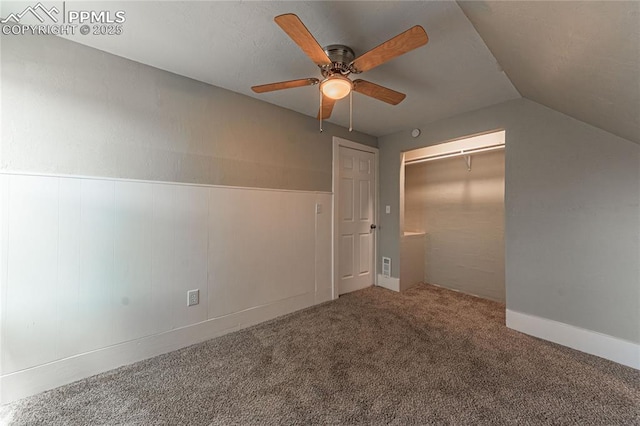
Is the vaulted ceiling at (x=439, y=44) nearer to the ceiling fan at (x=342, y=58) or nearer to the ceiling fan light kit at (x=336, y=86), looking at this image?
the ceiling fan at (x=342, y=58)

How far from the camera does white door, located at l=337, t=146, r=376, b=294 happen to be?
337 centimetres

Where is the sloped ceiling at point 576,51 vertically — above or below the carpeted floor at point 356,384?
above

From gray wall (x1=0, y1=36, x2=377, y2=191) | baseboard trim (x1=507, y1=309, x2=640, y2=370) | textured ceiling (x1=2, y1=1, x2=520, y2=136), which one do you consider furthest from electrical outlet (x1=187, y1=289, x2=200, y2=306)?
baseboard trim (x1=507, y1=309, x2=640, y2=370)

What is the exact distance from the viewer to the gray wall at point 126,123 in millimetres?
1534

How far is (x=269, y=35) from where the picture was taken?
1.58 metres

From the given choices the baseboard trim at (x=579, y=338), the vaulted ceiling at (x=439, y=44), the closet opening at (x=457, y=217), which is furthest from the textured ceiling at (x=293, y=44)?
the baseboard trim at (x=579, y=338)

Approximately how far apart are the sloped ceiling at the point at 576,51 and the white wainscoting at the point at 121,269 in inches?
86.0

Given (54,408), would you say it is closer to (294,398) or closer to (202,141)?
(294,398)

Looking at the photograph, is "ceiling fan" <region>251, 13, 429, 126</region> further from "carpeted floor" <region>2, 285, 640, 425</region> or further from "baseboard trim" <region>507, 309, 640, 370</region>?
"baseboard trim" <region>507, 309, 640, 370</region>

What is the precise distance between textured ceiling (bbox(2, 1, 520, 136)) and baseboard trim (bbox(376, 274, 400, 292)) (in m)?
2.38

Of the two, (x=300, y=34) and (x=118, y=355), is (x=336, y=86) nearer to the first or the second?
(x=300, y=34)

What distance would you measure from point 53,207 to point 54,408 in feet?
4.01

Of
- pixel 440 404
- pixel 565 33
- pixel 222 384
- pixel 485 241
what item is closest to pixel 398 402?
pixel 440 404

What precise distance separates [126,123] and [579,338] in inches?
161
